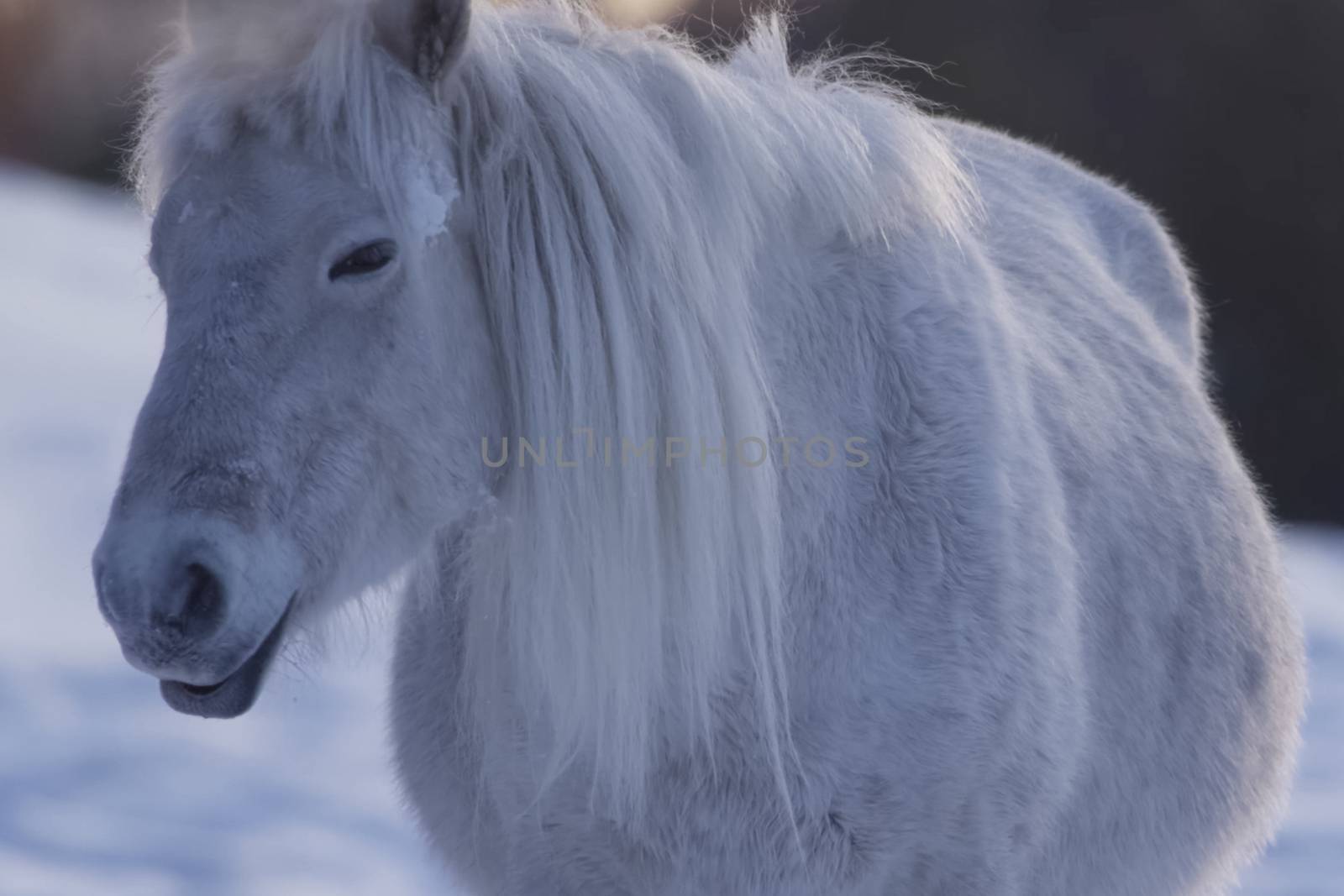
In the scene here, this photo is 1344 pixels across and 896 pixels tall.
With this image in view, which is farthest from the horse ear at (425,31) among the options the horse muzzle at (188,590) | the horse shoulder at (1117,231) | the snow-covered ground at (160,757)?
the horse shoulder at (1117,231)

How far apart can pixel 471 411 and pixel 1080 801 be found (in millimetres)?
1095

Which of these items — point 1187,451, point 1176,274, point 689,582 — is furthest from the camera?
point 1176,274

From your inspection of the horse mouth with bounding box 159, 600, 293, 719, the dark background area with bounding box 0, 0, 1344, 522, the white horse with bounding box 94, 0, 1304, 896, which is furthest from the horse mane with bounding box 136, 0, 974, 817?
the dark background area with bounding box 0, 0, 1344, 522

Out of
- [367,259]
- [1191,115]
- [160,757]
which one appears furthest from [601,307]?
[1191,115]

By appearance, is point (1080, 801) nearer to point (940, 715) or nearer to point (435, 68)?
point (940, 715)

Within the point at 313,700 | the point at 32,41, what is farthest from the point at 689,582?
the point at 32,41

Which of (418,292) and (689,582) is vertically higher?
(418,292)

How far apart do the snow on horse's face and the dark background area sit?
11276 mm

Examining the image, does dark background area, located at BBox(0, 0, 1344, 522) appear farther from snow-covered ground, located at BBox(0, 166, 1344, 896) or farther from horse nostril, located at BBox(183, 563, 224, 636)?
horse nostril, located at BBox(183, 563, 224, 636)

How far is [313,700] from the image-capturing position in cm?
470

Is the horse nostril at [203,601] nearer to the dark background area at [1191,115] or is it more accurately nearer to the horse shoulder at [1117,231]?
the horse shoulder at [1117,231]

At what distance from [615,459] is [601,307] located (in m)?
0.18

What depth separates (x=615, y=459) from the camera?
5.54 feet

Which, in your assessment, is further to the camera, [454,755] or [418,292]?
[454,755]
